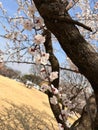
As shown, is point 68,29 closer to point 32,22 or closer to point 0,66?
point 32,22

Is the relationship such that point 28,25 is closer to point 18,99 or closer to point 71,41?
point 71,41

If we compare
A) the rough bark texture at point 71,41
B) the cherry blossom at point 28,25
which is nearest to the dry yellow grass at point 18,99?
the cherry blossom at point 28,25

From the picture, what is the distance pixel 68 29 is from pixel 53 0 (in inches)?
10.1

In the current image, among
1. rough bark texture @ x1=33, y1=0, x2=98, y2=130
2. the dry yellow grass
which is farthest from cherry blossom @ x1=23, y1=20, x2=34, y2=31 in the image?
the dry yellow grass

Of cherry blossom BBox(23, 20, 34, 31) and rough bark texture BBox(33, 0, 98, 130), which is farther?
cherry blossom BBox(23, 20, 34, 31)

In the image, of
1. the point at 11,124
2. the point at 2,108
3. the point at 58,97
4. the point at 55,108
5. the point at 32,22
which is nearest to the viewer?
the point at 32,22

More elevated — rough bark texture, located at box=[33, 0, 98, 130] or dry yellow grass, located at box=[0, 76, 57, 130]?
rough bark texture, located at box=[33, 0, 98, 130]

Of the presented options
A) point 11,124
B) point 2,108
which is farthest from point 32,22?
point 2,108

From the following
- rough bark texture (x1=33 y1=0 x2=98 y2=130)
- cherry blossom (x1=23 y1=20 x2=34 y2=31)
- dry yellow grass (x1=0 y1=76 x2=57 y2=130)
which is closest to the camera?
rough bark texture (x1=33 y1=0 x2=98 y2=130)

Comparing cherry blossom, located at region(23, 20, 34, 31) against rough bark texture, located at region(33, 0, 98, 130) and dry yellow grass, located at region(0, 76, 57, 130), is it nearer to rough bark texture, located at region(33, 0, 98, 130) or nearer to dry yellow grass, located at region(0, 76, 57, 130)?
rough bark texture, located at region(33, 0, 98, 130)

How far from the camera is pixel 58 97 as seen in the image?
13.0 ft

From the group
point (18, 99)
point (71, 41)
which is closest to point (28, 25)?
point (71, 41)

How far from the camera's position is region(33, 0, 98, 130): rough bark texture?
2598 millimetres

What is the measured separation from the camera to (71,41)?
2.59 meters
